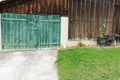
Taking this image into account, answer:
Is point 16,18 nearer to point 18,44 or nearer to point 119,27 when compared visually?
point 18,44

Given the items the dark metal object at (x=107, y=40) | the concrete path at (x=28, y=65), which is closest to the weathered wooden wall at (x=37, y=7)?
the concrete path at (x=28, y=65)

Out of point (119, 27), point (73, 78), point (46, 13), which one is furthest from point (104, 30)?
point (73, 78)

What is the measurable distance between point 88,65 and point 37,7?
636cm

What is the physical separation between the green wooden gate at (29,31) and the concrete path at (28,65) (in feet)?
2.62

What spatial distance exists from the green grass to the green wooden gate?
2325 mm

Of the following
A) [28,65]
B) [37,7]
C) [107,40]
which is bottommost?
[28,65]

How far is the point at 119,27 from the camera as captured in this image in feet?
66.2

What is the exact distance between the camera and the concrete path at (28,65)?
11.2 metres

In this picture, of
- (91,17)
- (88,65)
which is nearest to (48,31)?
(91,17)

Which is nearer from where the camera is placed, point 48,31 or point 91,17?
point 48,31

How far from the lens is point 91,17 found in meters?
19.1

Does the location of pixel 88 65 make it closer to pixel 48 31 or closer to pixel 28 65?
pixel 28 65

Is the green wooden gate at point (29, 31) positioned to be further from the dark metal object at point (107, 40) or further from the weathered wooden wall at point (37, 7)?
the dark metal object at point (107, 40)

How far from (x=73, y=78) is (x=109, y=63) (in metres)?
2.80
